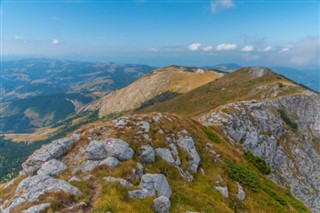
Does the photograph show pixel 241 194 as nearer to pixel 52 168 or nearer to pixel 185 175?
pixel 185 175

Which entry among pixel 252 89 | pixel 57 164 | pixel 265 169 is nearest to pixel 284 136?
pixel 265 169

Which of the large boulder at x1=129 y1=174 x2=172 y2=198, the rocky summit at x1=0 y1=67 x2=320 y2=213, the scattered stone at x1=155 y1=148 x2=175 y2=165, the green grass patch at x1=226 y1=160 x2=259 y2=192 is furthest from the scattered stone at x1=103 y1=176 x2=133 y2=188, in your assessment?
the green grass patch at x1=226 y1=160 x2=259 y2=192

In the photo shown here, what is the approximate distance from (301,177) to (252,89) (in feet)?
262

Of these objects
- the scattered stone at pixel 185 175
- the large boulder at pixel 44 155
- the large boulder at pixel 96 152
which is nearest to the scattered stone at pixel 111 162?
the large boulder at pixel 96 152

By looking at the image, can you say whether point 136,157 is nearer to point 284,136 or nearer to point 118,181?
point 118,181

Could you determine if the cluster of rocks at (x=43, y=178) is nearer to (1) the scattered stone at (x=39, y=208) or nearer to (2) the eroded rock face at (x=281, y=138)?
(1) the scattered stone at (x=39, y=208)

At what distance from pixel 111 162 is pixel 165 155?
728 cm

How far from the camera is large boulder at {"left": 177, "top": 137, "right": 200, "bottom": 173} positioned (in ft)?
95.0

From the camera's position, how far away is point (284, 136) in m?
83.0

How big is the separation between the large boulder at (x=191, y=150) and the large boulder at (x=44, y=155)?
14657 mm

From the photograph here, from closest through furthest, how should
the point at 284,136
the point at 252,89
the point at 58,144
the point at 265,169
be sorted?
1. the point at 58,144
2. the point at 265,169
3. the point at 284,136
4. the point at 252,89

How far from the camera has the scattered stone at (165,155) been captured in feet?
89.3

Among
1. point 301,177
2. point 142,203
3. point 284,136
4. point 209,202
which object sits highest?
point 142,203

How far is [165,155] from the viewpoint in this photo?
27.5 meters
